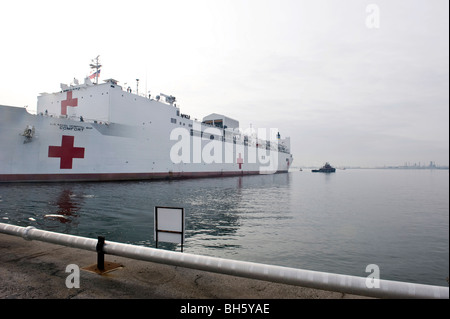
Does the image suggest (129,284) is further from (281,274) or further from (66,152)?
(66,152)

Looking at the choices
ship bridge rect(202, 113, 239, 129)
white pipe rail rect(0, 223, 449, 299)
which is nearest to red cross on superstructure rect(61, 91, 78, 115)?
ship bridge rect(202, 113, 239, 129)

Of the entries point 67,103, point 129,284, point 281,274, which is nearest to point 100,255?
point 129,284

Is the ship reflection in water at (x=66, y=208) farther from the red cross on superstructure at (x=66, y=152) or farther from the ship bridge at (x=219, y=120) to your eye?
the ship bridge at (x=219, y=120)

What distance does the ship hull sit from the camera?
17.4 m

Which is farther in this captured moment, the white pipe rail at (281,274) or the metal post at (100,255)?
the metal post at (100,255)

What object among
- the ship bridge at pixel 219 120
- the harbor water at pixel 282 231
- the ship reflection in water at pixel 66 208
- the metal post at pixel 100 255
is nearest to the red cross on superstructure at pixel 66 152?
the harbor water at pixel 282 231

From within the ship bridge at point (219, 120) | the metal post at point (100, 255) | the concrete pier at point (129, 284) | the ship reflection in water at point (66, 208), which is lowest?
the ship reflection in water at point (66, 208)

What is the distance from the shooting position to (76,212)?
9.42 meters

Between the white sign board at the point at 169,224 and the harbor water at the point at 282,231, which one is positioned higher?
the white sign board at the point at 169,224

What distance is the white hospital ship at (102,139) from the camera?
58.0ft

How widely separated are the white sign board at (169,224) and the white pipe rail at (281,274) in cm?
108

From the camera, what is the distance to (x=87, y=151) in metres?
20.3

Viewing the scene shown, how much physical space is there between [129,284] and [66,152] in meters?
20.4

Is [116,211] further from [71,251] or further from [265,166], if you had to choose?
[265,166]
